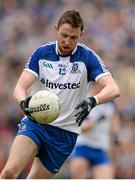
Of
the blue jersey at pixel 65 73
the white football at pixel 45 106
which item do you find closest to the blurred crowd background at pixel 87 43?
the blue jersey at pixel 65 73

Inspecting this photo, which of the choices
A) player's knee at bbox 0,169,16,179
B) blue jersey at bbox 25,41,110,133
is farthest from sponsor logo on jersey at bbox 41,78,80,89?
player's knee at bbox 0,169,16,179

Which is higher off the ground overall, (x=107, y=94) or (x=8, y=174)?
(x=107, y=94)

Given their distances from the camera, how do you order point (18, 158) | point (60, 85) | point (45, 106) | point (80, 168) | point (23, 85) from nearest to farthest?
1. point (45, 106)
2. point (18, 158)
3. point (23, 85)
4. point (60, 85)
5. point (80, 168)

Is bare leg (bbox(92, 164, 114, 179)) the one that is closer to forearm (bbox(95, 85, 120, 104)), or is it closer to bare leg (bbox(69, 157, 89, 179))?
bare leg (bbox(69, 157, 89, 179))

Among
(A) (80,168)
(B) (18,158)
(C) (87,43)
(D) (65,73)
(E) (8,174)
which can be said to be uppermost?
(D) (65,73)

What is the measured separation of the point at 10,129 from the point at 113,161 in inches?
88.4

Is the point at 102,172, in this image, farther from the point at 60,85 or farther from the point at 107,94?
the point at 107,94

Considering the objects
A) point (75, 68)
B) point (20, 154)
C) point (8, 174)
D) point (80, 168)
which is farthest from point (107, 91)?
point (80, 168)

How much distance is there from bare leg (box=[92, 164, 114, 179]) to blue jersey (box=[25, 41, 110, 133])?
305cm

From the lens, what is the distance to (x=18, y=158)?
838cm

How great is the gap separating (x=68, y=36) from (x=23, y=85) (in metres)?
0.72

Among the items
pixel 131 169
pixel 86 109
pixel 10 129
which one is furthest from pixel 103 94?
pixel 10 129

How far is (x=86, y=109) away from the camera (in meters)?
7.89

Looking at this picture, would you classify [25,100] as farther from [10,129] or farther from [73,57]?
[10,129]
